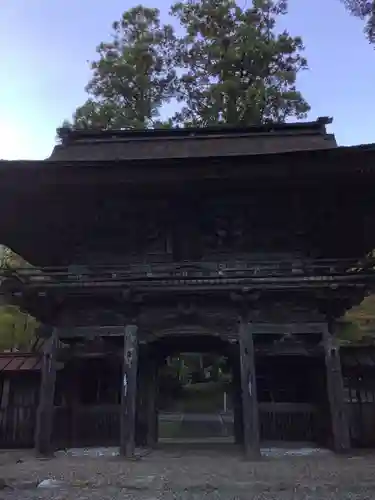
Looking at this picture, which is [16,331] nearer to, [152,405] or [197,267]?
[152,405]

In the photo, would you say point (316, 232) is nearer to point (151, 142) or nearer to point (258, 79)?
point (151, 142)

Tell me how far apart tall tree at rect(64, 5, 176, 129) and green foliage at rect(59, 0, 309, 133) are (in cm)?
4

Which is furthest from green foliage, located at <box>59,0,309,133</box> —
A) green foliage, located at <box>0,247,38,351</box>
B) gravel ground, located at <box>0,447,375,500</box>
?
gravel ground, located at <box>0,447,375,500</box>

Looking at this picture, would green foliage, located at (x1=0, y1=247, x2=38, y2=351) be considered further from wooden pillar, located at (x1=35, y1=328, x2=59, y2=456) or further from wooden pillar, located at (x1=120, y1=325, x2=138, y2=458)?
wooden pillar, located at (x1=120, y1=325, x2=138, y2=458)

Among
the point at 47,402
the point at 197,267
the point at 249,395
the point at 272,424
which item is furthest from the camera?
the point at 272,424

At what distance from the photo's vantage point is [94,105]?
60.7 ft

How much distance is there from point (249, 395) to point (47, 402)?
3663mm

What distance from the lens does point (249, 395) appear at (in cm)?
778

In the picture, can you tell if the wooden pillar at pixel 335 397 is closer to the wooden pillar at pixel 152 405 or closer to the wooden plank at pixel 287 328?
the wooden plank at pixel 287 328

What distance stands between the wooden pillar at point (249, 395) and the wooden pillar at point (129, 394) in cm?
193

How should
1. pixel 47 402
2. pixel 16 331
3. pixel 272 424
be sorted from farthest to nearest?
1. pixel 16 331
2. pixel 272 424
3. pixel 47 402

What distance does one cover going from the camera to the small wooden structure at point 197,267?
25.3 feet

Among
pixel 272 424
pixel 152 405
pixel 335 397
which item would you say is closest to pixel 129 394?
pixel 152 405

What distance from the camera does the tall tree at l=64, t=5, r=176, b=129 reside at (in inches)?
720
